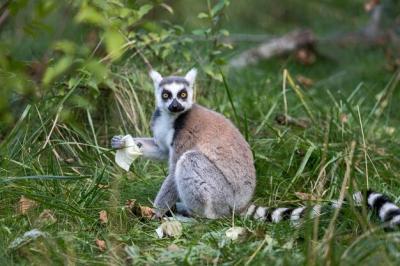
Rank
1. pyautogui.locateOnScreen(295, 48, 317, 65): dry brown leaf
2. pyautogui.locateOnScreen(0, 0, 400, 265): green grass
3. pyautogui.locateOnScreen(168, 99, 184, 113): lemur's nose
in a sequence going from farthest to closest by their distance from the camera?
pyautogui.locateOnScreen(295, 48, 317, 65): dry brown leaf → pyautogui.locateOnScreen(168, 99, 184, 113): lemur's nose → pyautogui.locateOnScreen(0, 0, 400, 265): green grass

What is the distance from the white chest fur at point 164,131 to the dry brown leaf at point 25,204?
111 cm

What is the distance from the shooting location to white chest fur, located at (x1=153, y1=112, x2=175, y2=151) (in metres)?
5.24

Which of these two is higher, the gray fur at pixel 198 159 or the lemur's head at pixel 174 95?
the lemur's head at pixel 174 95

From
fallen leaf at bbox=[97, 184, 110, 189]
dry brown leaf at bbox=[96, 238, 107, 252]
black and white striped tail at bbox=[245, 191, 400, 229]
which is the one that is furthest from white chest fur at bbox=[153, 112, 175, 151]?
dry brown leaf at bbox=[96, 238, 107, 252]

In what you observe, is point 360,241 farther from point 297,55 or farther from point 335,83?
point 297,55

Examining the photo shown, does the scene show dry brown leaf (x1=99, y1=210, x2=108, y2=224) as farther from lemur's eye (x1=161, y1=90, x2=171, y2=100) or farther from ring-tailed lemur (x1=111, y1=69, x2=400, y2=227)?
lemur's eye (x1=161, y1=90, x2=171, y2=100)

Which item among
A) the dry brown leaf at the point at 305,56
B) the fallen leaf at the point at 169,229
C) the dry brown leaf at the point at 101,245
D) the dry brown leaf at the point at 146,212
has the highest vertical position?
the dry brown leaf at the point at 305,56

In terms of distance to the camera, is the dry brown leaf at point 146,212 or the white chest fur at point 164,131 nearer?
the dry brown leaf at point 146,212

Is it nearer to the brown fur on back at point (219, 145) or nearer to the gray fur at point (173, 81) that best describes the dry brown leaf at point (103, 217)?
the brown fur on back at point (219, 145)

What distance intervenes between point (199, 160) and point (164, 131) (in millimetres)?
480

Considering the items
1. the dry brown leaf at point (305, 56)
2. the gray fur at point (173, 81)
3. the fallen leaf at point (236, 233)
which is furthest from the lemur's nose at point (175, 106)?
the dry brown leaf at point (305, 56)

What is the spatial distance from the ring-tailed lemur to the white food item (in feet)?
0.15

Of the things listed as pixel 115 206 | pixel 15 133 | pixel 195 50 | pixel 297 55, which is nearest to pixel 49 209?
pixel 115 206

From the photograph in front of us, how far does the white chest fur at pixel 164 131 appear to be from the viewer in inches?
206
